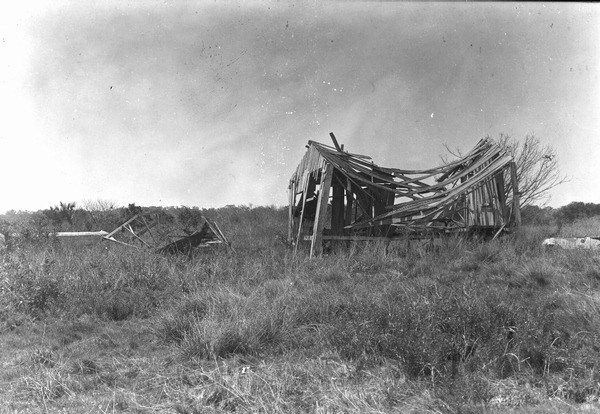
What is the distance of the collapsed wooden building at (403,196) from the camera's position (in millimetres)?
9562

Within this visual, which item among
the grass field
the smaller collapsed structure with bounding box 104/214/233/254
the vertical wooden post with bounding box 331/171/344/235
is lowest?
the grass field

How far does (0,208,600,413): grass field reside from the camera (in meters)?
3.39

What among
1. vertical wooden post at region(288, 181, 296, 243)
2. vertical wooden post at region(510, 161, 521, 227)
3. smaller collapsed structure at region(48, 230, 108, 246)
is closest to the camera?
vertical wooden post at region(510, 161, 521, 227)

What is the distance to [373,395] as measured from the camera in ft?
11.0

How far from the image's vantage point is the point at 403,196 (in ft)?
33.4

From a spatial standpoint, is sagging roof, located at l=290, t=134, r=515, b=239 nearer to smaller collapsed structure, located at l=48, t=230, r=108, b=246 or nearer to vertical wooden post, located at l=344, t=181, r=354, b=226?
vertical wooden post, located at l=344, t=181, r=354, b=226

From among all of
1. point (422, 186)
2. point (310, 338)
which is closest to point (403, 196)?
point (422, 186)

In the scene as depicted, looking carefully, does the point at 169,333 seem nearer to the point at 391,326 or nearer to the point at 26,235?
the point at 391,326

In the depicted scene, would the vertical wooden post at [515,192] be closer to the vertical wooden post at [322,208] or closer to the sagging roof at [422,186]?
the sagging roof at [422,186]

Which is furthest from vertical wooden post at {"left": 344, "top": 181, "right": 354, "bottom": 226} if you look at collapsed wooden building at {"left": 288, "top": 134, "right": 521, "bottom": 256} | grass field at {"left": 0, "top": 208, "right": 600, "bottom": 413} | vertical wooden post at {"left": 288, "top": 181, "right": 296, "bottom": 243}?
grass field at {"left": 0, "top": 208, "right": 600, "bottom": 413}

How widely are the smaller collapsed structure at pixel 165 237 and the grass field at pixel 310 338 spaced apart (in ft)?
7.31

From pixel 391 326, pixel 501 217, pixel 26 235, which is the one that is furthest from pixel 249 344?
pixel 26 235

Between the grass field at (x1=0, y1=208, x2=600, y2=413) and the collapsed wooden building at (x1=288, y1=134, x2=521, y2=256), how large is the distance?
1.77 metres

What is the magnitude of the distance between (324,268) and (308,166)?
3.72 metres
